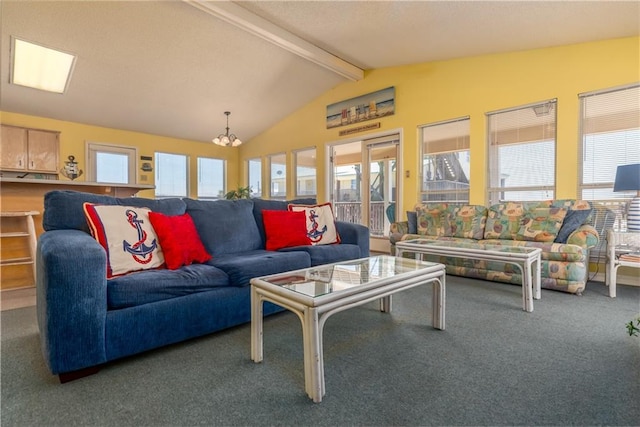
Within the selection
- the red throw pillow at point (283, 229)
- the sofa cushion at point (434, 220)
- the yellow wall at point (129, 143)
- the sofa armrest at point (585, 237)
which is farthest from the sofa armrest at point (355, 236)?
the yellow wall at point (129, 143)

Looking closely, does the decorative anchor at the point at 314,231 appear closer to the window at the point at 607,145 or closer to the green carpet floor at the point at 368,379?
the green carpet floor at the point at 368,379

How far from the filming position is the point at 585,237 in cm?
291

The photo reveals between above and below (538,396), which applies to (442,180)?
above

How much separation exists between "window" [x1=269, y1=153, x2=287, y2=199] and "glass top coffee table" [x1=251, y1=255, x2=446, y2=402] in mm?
5076

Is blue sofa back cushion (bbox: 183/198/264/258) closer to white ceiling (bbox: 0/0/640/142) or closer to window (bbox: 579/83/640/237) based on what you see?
white ceiling (bbox: 0/0/640/142)

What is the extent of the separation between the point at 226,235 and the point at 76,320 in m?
1.28

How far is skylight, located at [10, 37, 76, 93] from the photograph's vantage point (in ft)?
12.5

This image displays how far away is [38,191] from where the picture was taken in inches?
120

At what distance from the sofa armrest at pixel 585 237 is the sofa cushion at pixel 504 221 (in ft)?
1.65

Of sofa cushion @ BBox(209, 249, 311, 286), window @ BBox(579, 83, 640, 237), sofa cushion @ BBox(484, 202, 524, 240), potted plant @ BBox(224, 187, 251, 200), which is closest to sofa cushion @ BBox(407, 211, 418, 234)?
sofa cushion @ BBox(484, 202, 524, 240)

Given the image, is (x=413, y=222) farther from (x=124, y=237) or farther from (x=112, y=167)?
(x=112, y=167)

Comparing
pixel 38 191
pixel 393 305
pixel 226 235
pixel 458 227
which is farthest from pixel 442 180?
pixel 38 191

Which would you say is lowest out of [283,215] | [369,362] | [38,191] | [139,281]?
[369,362]

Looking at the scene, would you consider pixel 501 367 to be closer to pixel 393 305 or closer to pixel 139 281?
pixel 393 305
